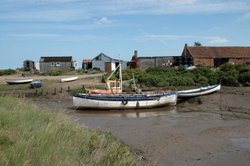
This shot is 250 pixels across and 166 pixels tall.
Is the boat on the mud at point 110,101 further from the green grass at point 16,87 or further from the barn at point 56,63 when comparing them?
the barn at point 56,63

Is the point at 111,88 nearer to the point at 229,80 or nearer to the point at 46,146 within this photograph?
the point at 229,80

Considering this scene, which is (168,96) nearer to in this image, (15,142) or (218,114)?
(218,114)

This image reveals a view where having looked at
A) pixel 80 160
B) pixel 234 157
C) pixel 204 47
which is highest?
pixel 204 47

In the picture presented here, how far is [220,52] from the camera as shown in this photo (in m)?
82.1

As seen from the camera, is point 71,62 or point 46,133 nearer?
point 46,133

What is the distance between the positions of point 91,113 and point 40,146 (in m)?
24.5

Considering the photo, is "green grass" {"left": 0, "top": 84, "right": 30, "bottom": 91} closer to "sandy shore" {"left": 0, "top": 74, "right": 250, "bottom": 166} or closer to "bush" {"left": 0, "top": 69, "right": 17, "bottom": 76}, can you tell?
"sandy shore" {"left": 0, "top": 74, "right": 250, "bottom": 166}

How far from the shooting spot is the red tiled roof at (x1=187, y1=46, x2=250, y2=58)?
80750 mm

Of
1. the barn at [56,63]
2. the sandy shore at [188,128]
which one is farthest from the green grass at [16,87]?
the barn at [56,63]

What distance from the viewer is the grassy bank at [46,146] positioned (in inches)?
307

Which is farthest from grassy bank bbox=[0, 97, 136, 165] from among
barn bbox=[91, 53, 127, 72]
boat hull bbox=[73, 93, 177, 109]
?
barn bbox=[91, 53, 127, 72]

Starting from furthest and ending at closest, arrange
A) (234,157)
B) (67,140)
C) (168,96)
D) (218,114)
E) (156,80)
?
(156,80)
(168,96)
(218,114)
(234,157)
(67,140)

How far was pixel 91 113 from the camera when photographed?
33125 millimetres

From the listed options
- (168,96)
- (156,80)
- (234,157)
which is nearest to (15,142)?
(234,157)
